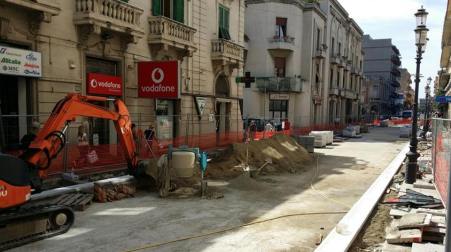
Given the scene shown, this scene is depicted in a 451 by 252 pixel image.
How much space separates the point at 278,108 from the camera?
37938mm

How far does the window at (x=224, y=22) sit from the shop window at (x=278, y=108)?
14.9 m

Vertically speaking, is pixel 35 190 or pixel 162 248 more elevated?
pixel 35 190

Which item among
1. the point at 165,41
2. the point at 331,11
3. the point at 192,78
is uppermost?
the point at 331,11

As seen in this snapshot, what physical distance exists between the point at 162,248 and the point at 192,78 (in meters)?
15.2

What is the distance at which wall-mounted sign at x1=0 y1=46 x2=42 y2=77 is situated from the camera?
35.8 ft

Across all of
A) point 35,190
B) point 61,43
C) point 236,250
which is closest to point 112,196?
point 35,190

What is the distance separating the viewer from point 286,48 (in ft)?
120

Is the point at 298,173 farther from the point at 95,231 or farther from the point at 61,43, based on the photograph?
the point at 61,43

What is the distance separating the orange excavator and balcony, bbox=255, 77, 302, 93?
1137 inches

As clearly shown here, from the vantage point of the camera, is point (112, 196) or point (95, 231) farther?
point (112, 196)

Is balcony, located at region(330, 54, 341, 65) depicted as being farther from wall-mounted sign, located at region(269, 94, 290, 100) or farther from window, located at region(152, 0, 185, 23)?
window, located at region(152, 0, 185, 23)

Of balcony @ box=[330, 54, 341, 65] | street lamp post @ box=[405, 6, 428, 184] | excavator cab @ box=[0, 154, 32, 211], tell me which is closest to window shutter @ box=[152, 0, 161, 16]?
street lamp post @ box=[405, 6, 428, 184]

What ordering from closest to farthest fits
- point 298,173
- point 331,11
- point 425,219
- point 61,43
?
1. point 425,219
2. point 61,43
3. point 298,173
4. point 331,11

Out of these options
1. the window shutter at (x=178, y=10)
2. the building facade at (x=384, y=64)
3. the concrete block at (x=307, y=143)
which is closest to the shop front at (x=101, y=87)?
the window shutter at (x=178, y=10)
